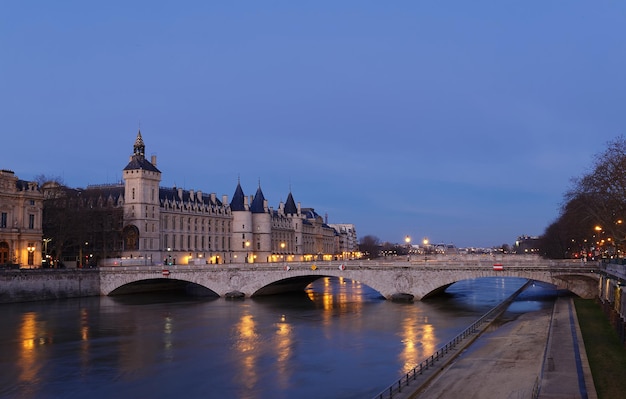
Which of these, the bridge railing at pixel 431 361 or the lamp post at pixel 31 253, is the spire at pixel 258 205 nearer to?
the lamp post at pixel 31 253

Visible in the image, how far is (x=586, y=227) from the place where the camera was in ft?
289

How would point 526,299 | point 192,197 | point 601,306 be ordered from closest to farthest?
point 601,306 < point 526,299 < point 192,197

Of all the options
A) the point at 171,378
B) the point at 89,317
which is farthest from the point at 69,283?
the point at 171,378

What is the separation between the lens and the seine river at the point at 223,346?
32.8 m

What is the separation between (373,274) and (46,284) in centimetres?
4297

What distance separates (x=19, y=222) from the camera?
91.9 m

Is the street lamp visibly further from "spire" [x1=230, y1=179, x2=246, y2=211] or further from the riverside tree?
the riverside tree

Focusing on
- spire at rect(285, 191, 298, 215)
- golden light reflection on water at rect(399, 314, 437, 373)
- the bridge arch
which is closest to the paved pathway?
golden light reflection on water at rect(399, 314, 437, 373)

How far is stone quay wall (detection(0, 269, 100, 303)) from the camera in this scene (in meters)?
77.6

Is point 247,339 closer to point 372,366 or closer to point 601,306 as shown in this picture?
point 372,366

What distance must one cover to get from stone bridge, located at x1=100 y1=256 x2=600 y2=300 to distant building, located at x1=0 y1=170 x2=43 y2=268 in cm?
1299

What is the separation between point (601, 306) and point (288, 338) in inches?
1129

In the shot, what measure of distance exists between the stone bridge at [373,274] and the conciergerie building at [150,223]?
15721 millimetres

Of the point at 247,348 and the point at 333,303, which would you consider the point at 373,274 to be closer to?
the point at 333,303
